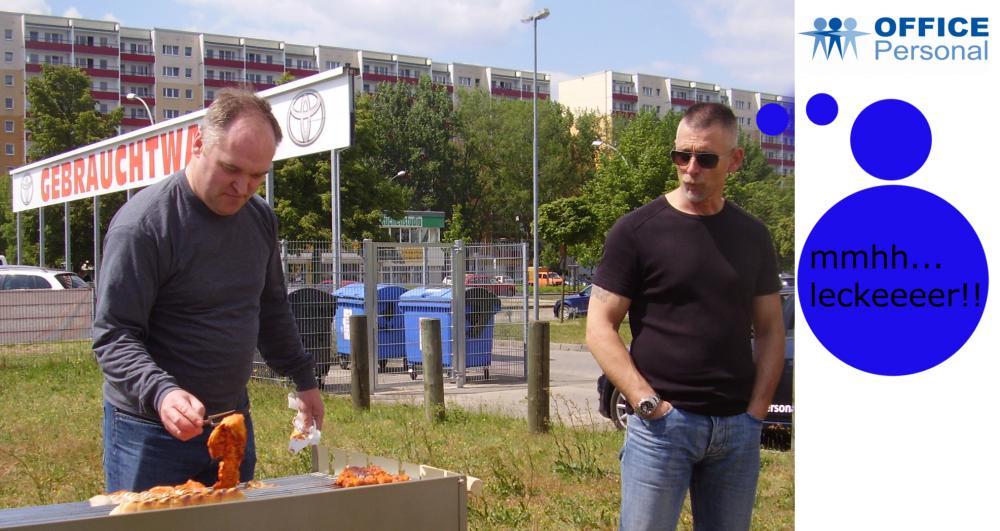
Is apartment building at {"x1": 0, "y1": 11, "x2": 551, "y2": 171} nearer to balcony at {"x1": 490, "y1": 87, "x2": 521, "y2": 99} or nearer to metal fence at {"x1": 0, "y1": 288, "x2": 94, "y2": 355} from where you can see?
balcony at {"x1": 490, "y1": 87, "x2": 521, "y2": 99}

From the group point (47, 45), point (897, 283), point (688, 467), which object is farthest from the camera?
point (47, 45)

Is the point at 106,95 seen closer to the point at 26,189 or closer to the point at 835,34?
the point at 26,189

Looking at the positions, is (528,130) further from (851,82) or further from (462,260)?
(851,82)

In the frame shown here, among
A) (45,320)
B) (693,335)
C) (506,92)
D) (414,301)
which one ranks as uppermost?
(506,92)

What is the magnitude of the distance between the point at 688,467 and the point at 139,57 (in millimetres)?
110441

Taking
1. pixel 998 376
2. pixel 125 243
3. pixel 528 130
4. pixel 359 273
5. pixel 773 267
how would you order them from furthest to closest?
pixel 528 130, pixel 359 273, pixel 773 267, pixel 998 376, pixel 125 243

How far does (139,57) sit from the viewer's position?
104000mm

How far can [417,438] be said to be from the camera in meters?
8.50

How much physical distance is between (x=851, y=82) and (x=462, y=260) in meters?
11.2

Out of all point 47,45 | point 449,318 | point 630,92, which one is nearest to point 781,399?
point 449,318

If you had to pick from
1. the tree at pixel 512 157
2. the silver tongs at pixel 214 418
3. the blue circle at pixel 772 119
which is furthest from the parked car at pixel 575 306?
the tree at pixel 512 157

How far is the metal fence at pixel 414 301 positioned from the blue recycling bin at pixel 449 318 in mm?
15

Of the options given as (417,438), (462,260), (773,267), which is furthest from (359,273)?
(773,267)

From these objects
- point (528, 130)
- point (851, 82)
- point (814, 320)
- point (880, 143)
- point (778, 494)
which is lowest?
→ point (778, 494)
